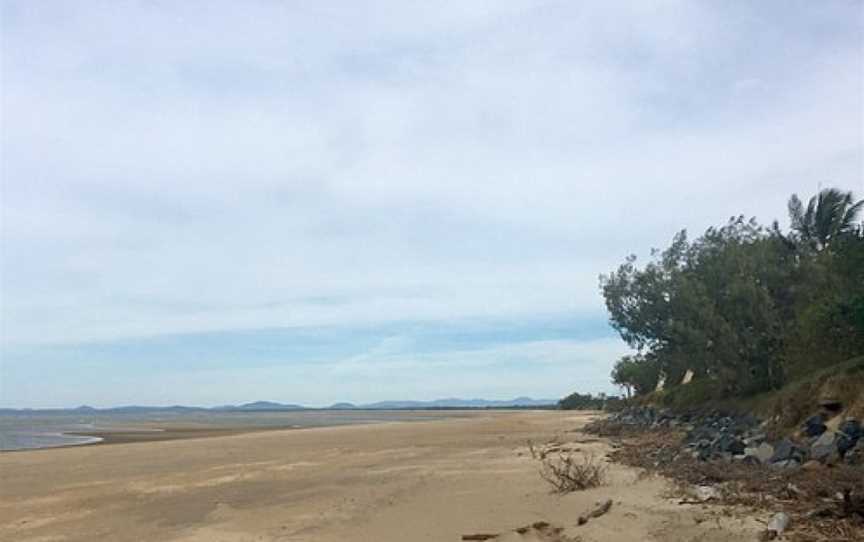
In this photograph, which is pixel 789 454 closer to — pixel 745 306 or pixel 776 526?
pixel 776 526

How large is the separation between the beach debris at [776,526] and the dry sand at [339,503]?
17cm

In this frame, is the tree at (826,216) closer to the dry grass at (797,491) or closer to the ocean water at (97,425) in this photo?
the dry grass at (797,491)

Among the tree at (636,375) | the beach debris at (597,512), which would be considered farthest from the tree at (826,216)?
the beach debris at (597,512)

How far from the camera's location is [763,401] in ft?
91.9

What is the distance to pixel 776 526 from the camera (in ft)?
26.9

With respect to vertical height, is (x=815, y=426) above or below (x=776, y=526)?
above

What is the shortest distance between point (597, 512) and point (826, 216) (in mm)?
38856

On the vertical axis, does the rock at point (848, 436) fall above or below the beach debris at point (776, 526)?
above

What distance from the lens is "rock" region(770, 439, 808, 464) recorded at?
12914mm

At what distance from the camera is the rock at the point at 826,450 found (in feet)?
41.0

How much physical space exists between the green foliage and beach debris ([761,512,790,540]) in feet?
47.6

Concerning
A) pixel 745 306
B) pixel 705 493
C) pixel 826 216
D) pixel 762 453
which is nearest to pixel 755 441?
pixel 762 453

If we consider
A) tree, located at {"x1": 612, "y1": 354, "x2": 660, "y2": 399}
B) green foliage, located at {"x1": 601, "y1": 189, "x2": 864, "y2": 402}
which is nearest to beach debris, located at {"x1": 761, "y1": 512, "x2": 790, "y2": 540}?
green foliage, located at {"x1": 601, "y1": 189, "x2": 864, "y2": 402}

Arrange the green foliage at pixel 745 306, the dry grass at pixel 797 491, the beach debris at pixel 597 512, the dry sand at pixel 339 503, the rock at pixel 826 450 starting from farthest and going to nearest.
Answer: the green foliage at pixel 745 306 < the rock at pixel 826 450 < the beach debris at pixel 597 512 < the dry sand at pixel 339 503 < the dry grass at pixel 797 491
